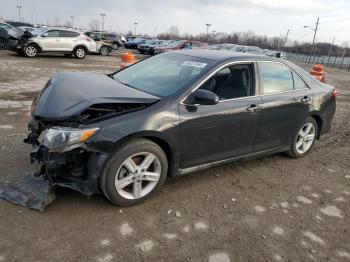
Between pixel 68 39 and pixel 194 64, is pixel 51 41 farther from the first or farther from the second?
pixel 194 64

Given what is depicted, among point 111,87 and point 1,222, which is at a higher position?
point 111,87

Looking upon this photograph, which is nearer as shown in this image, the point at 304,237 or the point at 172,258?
the point at 172,258

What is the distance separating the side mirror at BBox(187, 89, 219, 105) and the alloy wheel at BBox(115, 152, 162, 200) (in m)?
0.75

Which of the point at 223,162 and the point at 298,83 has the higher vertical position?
the point at 298,83

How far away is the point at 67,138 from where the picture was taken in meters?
3.09

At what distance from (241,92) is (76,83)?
2.02 m

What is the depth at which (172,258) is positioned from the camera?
2834mm

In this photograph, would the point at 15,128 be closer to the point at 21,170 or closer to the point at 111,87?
the point at 21,170

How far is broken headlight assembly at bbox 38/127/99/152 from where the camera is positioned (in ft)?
10.1

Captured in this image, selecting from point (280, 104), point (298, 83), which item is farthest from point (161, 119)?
point (298, 83)

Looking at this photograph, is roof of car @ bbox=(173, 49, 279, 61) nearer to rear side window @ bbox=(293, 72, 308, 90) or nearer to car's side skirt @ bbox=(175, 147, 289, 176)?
rear side window @ bbox=(293, 72, 308, 90)

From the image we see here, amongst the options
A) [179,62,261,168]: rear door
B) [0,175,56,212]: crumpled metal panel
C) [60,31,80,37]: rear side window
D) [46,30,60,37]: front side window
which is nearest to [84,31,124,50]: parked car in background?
[60,31,80,37]: rear side window

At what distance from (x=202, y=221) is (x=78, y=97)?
1795 mm

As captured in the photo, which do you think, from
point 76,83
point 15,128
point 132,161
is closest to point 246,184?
point 132,161
